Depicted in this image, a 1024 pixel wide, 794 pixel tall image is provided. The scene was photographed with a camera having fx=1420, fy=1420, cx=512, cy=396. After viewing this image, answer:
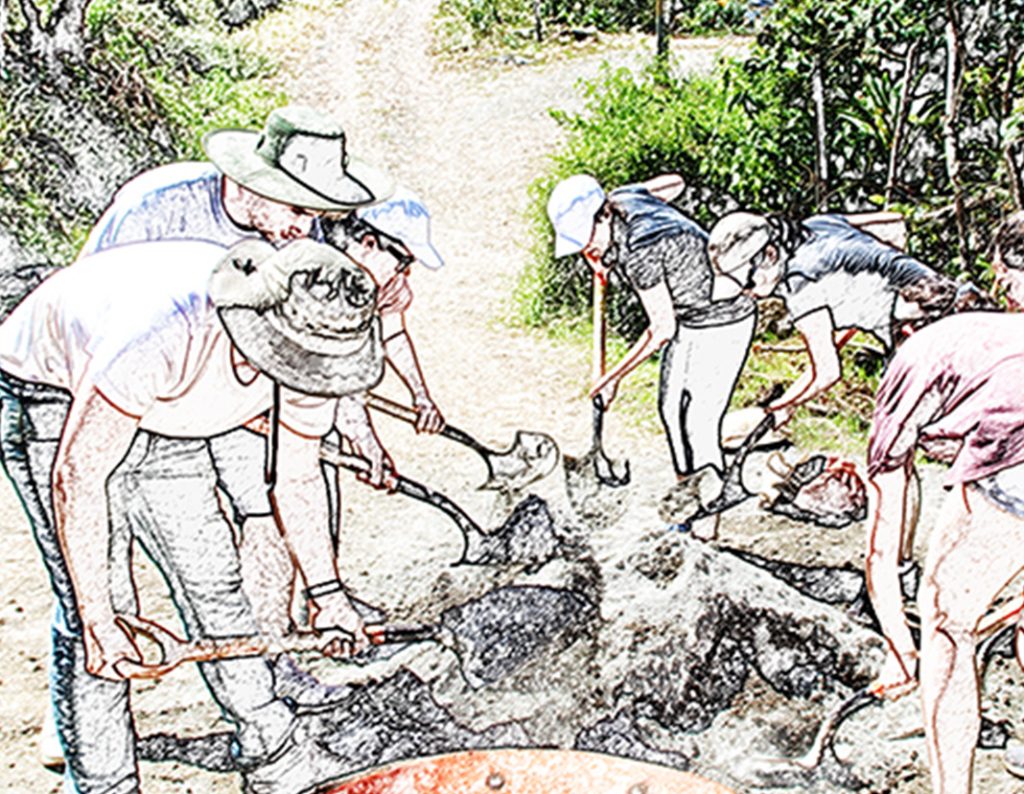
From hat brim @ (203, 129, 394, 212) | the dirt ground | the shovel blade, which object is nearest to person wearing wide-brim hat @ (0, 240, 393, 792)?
hat brim @ (203, 129, 394, 212)

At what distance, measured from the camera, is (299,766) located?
517cm

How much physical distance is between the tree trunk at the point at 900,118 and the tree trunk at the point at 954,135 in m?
0.13

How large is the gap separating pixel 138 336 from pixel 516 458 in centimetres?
161

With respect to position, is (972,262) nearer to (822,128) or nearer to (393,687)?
(822,128)

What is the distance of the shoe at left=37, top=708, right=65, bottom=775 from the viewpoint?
199 inches

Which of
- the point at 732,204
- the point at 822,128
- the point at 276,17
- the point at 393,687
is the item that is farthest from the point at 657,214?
the point at 393,687

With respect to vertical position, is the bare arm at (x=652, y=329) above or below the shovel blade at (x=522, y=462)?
above

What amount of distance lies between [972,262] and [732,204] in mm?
927

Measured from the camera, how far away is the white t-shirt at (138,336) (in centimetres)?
431

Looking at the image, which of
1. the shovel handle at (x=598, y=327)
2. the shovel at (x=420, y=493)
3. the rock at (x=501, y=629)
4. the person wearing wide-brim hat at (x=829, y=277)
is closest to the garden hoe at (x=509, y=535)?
the shovel at (x=420, y=493)

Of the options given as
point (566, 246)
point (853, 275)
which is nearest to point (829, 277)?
point (853, 275)

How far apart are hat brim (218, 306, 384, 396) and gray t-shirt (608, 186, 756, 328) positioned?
3.73 feet

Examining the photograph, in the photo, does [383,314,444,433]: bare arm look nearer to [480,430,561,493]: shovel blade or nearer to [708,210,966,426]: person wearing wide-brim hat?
[480,430,561,493]: shovel blade

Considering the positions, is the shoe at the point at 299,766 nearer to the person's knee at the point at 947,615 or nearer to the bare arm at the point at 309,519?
the bare arm at the point at 309,519
